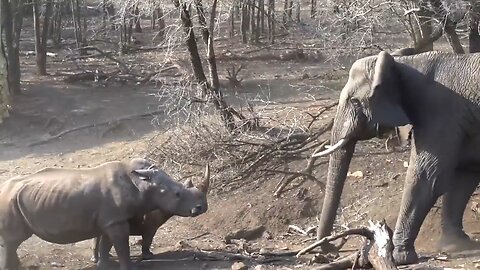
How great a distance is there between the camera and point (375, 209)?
11398mm

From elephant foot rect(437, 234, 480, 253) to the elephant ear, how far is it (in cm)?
146

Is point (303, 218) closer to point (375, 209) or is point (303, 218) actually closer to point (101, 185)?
point (375, 209)

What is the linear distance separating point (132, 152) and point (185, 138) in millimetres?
2338

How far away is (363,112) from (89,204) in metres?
2.92

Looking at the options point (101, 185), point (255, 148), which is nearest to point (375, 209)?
point (255, 148)

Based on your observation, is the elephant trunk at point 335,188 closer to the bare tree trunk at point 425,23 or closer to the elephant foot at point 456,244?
the elephant foot at point 456,244

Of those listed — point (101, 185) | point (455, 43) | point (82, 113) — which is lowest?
point (82, 113)

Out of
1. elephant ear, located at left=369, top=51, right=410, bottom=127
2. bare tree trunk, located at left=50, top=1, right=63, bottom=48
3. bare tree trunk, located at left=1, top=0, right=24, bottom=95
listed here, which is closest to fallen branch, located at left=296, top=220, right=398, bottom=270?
elephant ear, located at left=369, top=51, right=410, bottom=127

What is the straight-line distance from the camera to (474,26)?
39.7ft

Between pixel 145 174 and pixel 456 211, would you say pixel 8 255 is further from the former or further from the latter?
pixel 456 211

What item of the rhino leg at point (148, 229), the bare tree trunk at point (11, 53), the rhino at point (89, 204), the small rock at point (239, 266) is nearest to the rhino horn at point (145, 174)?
the rhino at point (89, 204)

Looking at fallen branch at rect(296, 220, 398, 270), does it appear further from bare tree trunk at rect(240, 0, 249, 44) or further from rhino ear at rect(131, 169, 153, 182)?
bare tree trunk at rect(240, 0, 249, 44)

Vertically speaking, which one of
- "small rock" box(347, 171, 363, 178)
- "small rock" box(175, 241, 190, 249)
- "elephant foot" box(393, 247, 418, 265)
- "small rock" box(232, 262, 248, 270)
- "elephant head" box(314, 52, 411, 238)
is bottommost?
"small rock" box(175, 241, 190, 249)

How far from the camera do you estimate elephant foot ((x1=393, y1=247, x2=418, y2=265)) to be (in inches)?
346
